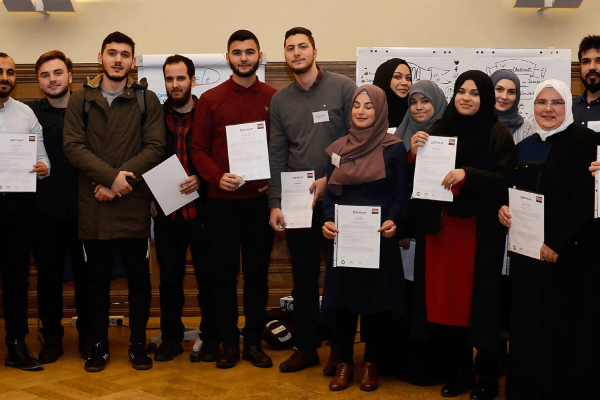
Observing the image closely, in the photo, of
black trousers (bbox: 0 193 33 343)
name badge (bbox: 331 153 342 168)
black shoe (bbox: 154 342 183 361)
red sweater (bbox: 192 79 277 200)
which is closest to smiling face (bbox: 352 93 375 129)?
name badge (bbox: 331 153 342 168)

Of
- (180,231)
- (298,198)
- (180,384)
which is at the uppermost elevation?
(298,198)

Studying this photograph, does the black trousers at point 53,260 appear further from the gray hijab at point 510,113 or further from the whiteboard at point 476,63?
the gray hijab at point 510,113

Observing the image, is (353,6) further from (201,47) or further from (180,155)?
(180,155)

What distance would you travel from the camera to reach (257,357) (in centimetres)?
353

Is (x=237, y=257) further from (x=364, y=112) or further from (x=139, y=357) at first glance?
(x=364, y=112)

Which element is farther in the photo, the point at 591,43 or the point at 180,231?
the point at 591,43

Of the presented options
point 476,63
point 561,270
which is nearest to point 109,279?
point 561,270

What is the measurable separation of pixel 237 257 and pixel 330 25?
2.78 meters

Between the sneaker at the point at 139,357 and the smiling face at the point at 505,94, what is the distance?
116 inches

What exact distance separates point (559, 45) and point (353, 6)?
2037 millimetres

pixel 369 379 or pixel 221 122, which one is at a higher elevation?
pixel 221 122

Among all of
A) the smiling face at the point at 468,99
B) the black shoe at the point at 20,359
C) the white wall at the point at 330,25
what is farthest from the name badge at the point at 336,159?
the white wall at the point at 330,25

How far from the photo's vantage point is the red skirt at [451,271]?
115 inches

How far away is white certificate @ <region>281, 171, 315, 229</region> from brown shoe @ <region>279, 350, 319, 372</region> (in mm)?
829
